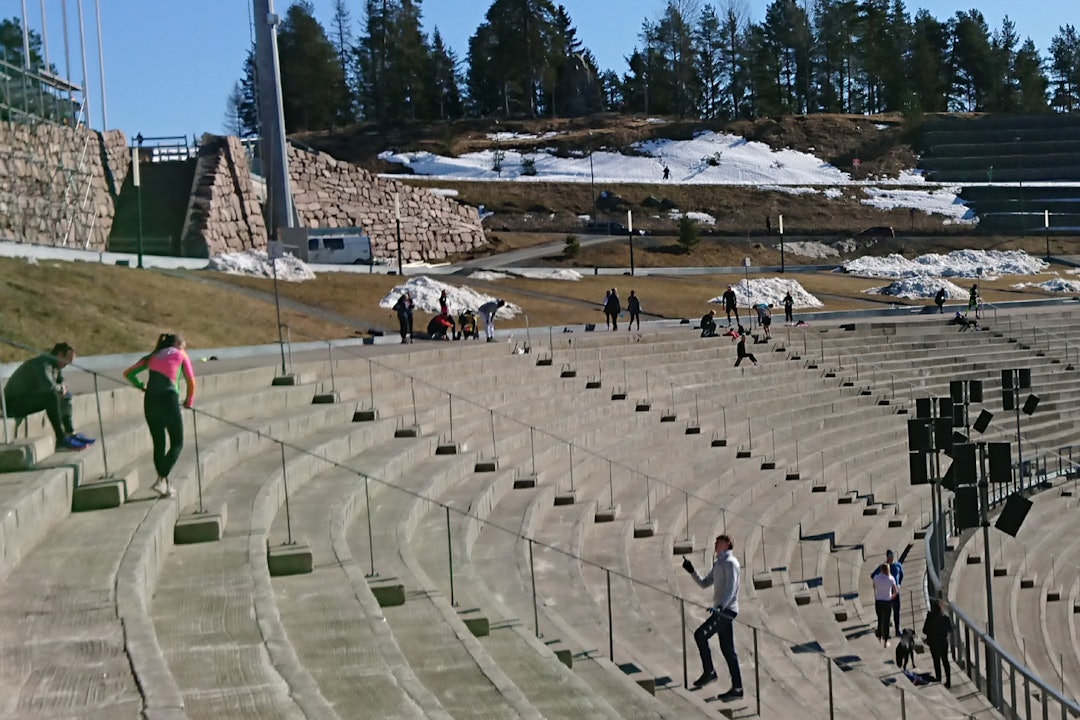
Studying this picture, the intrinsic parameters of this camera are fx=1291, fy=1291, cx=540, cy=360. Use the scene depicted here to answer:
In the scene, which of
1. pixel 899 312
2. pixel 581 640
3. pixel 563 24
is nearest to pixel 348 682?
pixel 581 640

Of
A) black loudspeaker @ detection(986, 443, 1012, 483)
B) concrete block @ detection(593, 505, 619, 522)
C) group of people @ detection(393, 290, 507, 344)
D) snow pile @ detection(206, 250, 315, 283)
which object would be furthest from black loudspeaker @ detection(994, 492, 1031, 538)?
Answer: snow pile @ detection(206, 250, 315, 283)

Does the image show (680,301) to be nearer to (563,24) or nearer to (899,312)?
(899,312)

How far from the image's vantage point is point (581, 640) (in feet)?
31.8

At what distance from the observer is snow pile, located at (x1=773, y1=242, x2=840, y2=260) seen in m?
64.8

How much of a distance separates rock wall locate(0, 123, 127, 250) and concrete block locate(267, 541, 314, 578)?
22093 millimetres

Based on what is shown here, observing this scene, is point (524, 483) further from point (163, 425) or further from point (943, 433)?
point (163, 425)

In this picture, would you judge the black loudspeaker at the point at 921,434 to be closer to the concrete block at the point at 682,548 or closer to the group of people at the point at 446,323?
the concrete block at the point at 682,548

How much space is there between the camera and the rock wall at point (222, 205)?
125 feet

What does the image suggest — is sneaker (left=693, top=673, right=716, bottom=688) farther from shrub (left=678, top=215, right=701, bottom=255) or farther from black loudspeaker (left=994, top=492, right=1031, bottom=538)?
shrub (left=678, top=215, right=701, bottom=255)

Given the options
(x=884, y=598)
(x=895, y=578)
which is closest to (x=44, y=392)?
(x=884, y=598)

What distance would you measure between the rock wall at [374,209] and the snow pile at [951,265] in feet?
57.9

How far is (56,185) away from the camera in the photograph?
3284 centimetres

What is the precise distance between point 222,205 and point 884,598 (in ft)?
96.9

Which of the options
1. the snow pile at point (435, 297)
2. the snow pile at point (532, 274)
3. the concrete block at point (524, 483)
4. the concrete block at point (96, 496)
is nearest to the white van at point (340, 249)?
the snow pile at point (532, 274)
